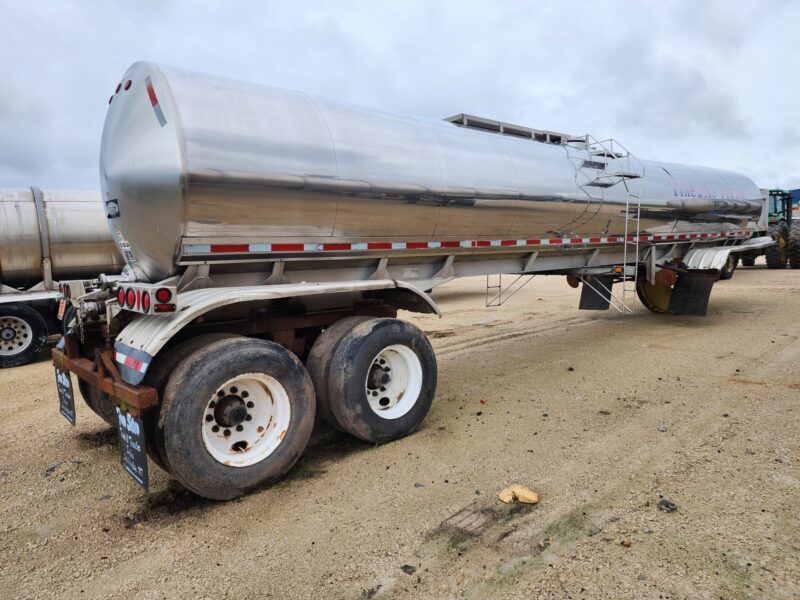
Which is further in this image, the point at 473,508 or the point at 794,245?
the point at 794,245

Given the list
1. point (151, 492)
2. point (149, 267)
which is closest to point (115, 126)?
point (149, 267)

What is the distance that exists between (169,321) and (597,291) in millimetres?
6270

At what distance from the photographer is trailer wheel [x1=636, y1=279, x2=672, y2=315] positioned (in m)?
10.1

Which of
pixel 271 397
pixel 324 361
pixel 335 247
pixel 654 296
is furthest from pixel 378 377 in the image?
pixel 654 296

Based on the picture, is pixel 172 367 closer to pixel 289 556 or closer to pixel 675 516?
pixel 289 556

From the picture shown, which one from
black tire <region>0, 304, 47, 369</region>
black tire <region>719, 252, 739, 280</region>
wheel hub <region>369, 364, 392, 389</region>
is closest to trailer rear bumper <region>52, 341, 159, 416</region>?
wheel hub <region>369, 364, 392, 389</region>

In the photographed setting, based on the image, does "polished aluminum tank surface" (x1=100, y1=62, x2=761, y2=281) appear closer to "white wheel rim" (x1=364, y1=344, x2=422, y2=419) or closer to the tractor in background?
"white wheel rim" (x1=364, y1=344, x2=422, y2=419)

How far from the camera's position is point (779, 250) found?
58.8 ft

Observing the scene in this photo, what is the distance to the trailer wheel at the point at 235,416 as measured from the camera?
3.27 m

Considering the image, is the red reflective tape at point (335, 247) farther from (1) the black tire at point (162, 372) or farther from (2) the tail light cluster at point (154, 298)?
(2) the tail light cluster at point (154, 298)

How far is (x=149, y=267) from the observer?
4141 millimetres

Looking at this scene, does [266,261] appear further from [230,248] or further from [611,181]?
[611,181]

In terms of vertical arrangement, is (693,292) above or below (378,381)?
above

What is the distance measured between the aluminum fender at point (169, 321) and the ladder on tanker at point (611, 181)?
13.3 feet
